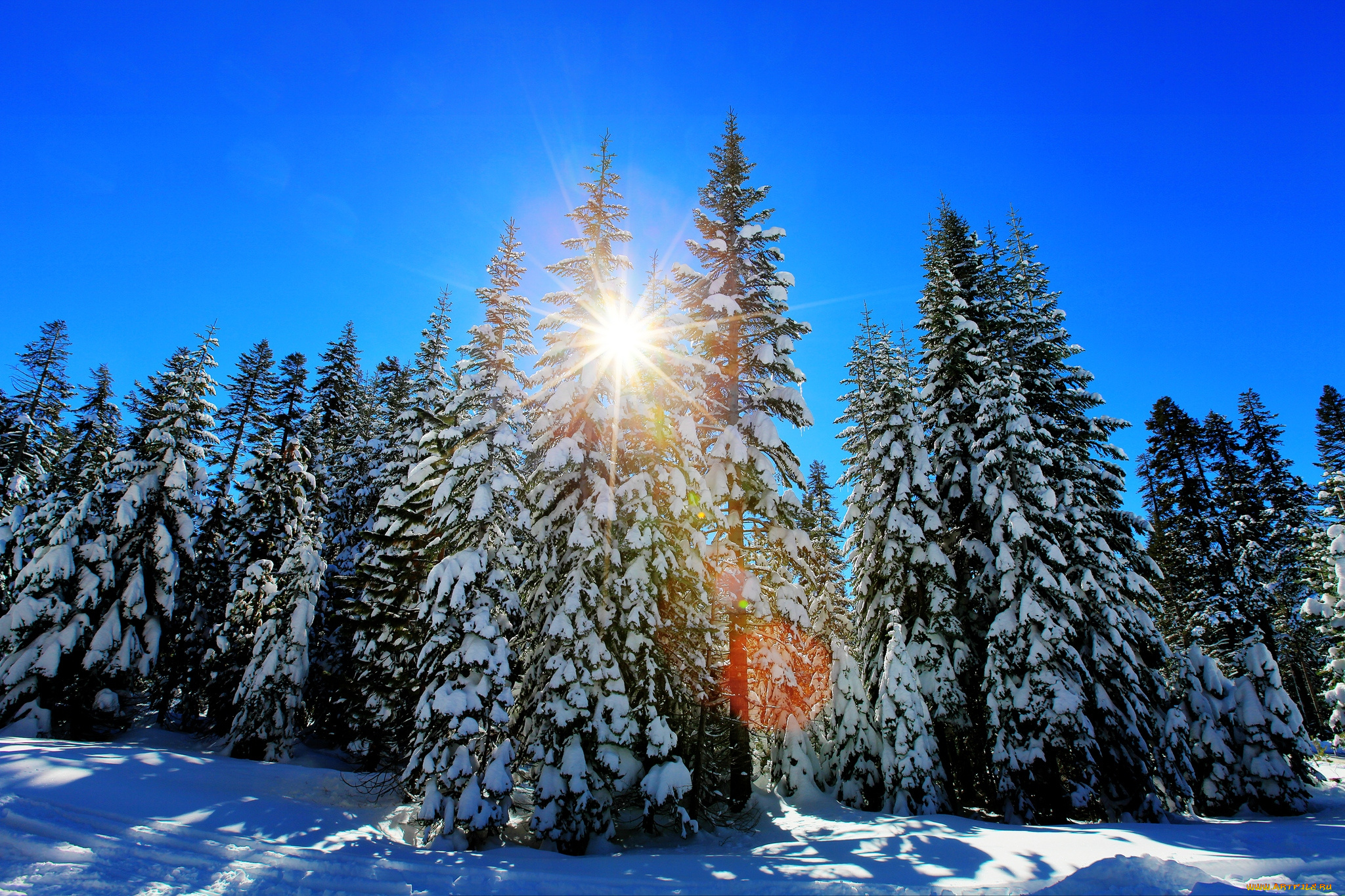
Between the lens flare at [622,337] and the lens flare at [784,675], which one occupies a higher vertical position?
the lens flare at [622,337]

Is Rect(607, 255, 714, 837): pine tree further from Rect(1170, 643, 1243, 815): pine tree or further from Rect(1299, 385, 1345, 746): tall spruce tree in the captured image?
Rect(1299, 385, 1345, 746): tall spruce tree

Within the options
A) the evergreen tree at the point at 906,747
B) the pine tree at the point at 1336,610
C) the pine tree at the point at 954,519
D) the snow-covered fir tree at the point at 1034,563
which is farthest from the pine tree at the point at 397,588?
the pine tree at the point at 1336,610

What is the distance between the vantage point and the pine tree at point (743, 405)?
15.8m

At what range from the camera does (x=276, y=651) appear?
70.8ft

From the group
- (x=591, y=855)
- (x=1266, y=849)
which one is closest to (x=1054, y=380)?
(x=1266, y=849)

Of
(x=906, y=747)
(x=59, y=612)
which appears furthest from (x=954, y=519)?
(x=59, y=612)

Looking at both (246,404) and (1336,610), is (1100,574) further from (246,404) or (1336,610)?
(246,404)

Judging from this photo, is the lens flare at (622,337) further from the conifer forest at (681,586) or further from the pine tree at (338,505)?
the pine tree at (338,505)

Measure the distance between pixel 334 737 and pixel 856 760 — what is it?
22.9m

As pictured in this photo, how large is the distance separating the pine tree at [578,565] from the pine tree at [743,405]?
2.92m

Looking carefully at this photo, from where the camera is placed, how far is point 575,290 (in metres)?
17.2

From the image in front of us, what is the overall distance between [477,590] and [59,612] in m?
19.3

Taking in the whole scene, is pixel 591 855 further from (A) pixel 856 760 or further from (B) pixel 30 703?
(B) pixel 30 703

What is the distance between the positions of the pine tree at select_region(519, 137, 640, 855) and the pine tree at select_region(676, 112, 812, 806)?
2.92 m
